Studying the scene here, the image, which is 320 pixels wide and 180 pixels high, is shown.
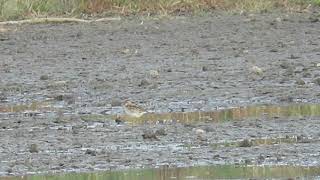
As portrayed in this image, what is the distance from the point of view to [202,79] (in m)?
10.2

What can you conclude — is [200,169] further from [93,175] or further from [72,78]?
[72,78]

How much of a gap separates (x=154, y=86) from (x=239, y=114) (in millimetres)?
1749

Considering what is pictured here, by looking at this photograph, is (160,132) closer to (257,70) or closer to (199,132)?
(199,132)

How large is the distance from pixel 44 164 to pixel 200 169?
3.44 feet

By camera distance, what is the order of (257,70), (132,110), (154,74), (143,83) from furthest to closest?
1. (154,74)
2. (257,70)
3. (143,83)
4. (132,110)

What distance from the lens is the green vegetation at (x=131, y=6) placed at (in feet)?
56.6

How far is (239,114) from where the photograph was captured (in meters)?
8.21

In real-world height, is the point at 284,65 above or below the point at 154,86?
above

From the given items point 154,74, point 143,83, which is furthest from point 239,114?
point 154,74

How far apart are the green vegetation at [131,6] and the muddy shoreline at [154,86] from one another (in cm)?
95

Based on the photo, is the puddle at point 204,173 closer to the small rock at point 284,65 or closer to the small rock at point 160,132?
the small rock at point 160,132

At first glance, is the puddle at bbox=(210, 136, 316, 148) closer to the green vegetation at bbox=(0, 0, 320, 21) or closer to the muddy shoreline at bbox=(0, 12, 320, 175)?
the muddy shoreline at bbox=(0, 12, 320, 175)

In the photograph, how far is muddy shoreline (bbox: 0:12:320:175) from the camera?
6.61 m

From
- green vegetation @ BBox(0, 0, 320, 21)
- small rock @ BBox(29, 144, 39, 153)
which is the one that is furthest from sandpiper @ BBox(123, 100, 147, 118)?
green vegetation @ BBox(0, 0, 320, 21)
